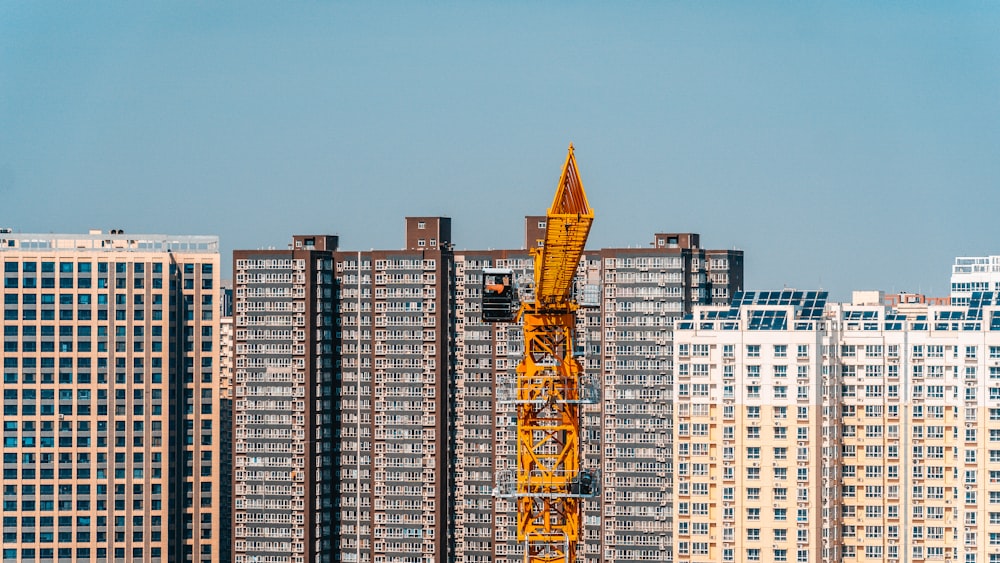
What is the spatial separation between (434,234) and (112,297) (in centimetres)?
2316

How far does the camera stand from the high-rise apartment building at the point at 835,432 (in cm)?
10125

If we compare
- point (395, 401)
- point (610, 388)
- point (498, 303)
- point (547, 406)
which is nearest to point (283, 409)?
point (395, 401)

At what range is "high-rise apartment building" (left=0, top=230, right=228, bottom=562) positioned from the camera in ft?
436

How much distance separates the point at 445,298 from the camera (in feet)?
446

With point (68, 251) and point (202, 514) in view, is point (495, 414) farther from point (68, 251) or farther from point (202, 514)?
point (68, 251)

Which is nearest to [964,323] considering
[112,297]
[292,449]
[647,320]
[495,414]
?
[647,320]

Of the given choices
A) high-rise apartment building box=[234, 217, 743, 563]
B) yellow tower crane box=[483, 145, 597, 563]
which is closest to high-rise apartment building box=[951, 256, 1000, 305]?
high-rise apartment building box=[234, 217, 743, 563]

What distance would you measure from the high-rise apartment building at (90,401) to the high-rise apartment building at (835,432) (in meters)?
45.6

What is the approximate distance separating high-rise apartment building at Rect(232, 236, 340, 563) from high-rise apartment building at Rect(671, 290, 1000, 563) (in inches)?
1547

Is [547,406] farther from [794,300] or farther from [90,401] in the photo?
[90,401]

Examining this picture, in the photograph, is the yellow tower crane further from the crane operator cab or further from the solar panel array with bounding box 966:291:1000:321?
the solar panel array with bounding box 966:291:1000:321

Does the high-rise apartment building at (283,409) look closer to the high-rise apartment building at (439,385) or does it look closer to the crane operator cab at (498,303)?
the high-rise apartment building at (439,385)

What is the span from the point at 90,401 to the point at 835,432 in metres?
55.1

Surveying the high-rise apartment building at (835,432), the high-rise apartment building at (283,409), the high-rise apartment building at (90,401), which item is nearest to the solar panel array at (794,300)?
the high-rise apartment building at (835,432)
